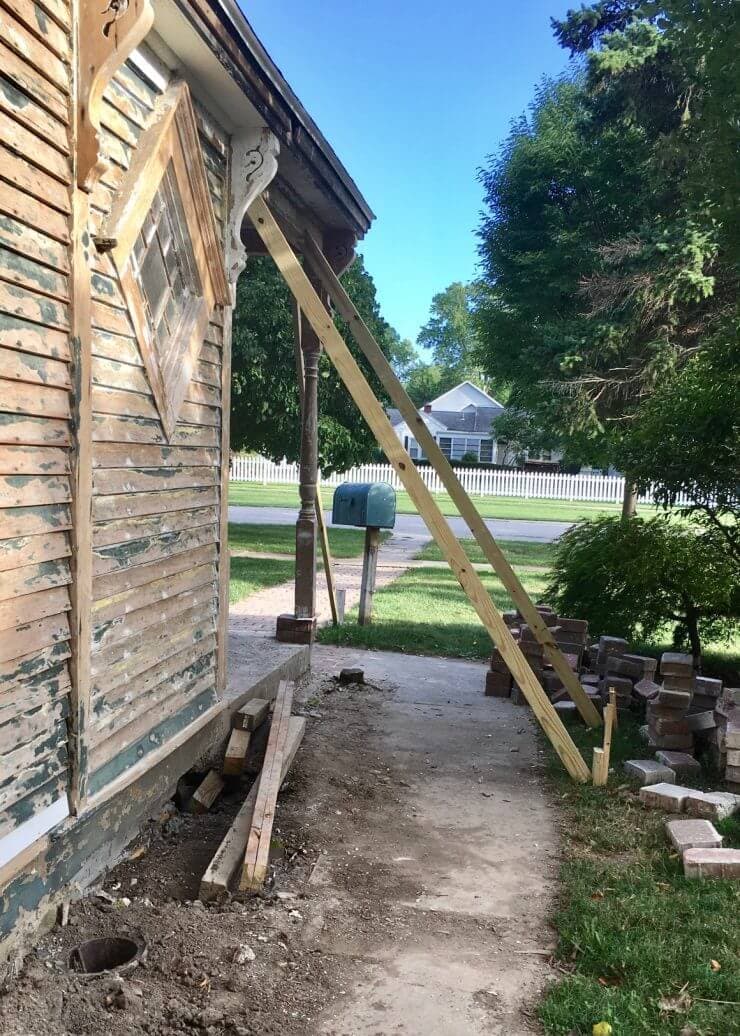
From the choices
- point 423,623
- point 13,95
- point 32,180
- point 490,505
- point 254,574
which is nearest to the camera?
point 13,95

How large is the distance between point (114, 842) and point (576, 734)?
3.45 metres

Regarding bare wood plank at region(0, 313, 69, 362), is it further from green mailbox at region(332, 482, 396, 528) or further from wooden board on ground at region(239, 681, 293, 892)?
green mailbox at region(332, 482, 396, 528)

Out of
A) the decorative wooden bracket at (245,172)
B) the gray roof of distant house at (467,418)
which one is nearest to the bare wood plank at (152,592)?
the decorative wooden bracket at (245,172)

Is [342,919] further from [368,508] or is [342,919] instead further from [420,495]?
[368,508]

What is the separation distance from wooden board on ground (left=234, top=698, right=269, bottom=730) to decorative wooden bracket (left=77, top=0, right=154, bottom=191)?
297 cm

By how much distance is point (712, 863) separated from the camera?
3561mm

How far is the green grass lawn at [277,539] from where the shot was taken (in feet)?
53.1

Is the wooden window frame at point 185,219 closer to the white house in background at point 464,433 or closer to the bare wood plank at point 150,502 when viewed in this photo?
the bare wood plank at point 150,502

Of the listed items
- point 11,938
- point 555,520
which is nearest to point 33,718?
point 11,938

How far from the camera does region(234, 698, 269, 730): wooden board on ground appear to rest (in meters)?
4.59

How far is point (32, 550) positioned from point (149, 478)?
3.35ft

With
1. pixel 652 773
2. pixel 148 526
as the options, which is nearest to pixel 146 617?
pixel 148 526

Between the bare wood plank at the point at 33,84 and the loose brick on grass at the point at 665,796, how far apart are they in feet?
13.8

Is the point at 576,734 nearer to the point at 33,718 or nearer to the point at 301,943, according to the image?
the point at 301,943
